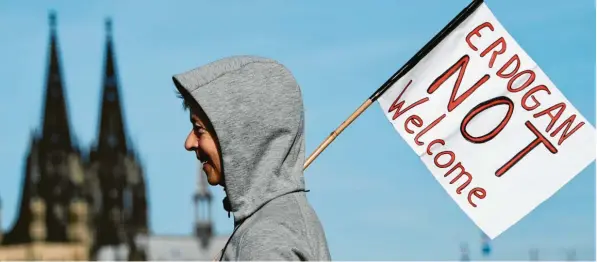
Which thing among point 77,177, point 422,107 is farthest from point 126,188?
point 422,107

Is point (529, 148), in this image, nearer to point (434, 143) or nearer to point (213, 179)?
point (434, 143)

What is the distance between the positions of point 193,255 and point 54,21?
1687cm

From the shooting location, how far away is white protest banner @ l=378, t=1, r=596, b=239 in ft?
20.0

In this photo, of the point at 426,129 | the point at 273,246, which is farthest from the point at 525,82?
the point at 273,246

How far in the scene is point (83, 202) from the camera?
88562 millimetres

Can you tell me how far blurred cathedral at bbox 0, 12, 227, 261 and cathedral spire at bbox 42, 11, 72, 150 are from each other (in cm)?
5

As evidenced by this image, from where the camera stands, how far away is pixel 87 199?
88.6 m

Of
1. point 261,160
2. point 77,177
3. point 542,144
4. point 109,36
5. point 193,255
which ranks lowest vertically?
point 261,160

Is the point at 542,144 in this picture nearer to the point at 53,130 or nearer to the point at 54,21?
the point at 53,130

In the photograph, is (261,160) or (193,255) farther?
(193,255)

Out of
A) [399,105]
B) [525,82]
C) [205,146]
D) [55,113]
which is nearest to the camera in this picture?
[205,146]

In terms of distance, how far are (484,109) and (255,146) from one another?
126 inches

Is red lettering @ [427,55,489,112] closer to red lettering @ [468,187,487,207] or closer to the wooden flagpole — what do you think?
the wooden flagpole

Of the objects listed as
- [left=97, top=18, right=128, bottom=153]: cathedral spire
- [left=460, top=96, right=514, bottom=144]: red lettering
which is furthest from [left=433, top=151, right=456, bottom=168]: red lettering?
[left=97, top=18, right=128, bottom=153]: cathedral spire
